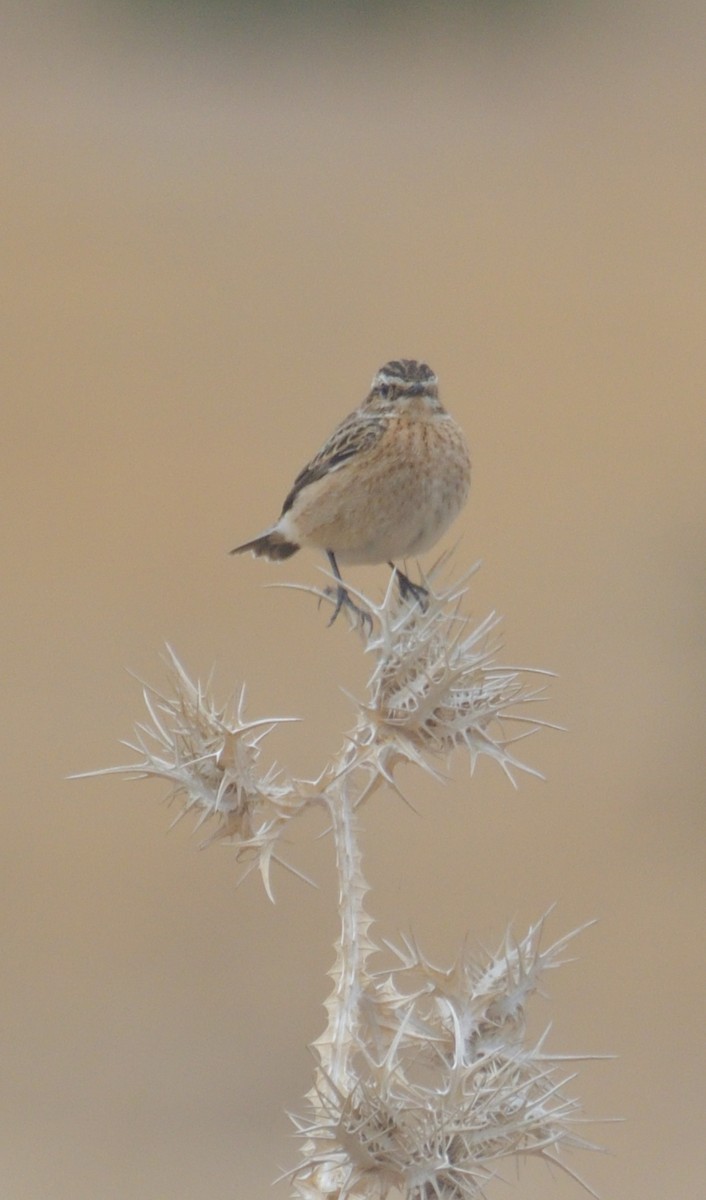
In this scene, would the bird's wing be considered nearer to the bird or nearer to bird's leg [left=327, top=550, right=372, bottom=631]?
the bird

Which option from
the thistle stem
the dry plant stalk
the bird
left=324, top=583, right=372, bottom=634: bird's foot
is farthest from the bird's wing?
the thistle stem

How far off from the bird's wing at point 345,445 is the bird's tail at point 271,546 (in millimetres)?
97

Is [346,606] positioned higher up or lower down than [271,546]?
lower down


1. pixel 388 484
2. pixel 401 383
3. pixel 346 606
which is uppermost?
pixel 401 383

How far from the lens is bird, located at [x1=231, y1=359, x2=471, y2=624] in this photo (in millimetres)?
3990

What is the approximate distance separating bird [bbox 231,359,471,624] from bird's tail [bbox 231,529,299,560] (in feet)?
0.19

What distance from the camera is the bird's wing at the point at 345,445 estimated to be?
418 cm

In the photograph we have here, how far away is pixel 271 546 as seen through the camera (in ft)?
14.7

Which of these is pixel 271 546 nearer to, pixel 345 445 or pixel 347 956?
pixel 345 445

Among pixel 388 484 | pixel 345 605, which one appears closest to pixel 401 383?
pixel 388 484

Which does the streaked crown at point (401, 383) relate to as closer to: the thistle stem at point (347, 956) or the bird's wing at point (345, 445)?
the bird's wing at point (345, 445)

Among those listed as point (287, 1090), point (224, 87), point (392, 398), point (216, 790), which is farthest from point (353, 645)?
point (224, 87)

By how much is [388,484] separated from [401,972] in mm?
1857

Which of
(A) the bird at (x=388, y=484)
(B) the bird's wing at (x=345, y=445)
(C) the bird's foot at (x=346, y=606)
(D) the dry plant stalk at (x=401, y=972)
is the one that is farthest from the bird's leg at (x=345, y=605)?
(B) the bird's wing at (x=345, y=445)
